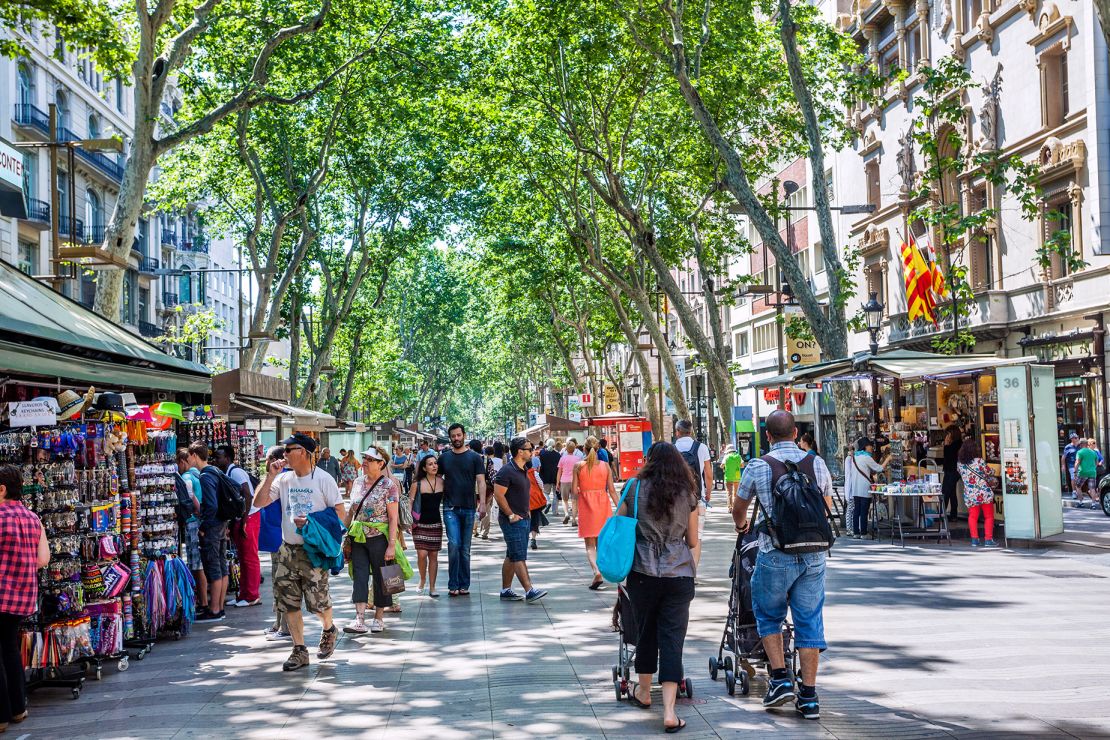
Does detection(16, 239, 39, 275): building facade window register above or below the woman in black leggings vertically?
above

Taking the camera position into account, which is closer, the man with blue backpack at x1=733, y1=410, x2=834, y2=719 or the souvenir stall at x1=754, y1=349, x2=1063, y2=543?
the man with blue backpack at x1=733, y1=410, x2=834, y2=719

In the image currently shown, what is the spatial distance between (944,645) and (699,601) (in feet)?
10.9

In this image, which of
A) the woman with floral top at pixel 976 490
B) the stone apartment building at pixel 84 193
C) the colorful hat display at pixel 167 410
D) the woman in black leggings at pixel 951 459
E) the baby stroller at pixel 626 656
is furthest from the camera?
the stone apartment building at pixel 84 193

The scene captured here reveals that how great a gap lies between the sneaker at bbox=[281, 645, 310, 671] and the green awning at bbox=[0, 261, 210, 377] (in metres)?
2.80

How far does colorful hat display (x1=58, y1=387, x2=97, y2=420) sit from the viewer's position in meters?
9.57

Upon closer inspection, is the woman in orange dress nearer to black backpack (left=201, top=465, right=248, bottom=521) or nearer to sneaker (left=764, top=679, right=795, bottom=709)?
black backpack (left=201, top=465, right=248, bottom=521)

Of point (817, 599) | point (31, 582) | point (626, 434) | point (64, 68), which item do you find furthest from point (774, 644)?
point (64, 68)

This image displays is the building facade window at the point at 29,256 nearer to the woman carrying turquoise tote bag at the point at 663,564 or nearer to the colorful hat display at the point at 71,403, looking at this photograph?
the colorful hat display at the point at 71,403

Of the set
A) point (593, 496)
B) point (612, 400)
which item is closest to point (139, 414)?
point (593, 496)

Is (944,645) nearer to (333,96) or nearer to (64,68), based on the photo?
(333,96)

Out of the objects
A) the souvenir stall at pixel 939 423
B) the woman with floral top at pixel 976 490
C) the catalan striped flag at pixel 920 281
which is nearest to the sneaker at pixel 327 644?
the souvenir stall at pixel 939 423

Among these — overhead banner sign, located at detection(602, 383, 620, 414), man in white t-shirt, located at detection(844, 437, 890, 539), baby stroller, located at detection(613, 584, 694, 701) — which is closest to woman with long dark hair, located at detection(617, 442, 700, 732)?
baby stroller, located at detection(613, 584, 694, 701)

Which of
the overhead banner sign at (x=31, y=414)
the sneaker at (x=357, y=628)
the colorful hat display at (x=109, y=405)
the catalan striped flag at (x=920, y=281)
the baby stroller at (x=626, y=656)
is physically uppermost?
the catalan striped flag at (x=920, y=281)

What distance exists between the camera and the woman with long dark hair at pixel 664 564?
6.94 m
